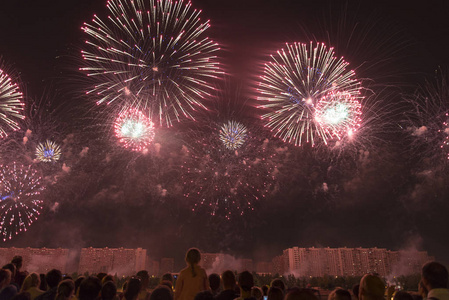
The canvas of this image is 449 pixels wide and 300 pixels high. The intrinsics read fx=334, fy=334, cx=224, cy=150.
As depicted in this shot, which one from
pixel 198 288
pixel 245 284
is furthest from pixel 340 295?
pixel 198 288

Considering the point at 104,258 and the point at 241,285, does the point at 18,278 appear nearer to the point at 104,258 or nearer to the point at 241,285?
the point at 241,285

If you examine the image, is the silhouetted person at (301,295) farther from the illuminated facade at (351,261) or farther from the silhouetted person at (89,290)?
the illuminated facade at (351,261)

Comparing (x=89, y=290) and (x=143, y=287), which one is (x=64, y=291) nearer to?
(x=89, y=290)

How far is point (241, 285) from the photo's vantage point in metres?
6.07

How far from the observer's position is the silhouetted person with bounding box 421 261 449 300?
4336mm

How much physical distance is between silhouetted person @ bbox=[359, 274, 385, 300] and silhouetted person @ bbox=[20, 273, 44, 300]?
18.1 ft

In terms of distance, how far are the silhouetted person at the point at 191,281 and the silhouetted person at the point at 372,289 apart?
287cm

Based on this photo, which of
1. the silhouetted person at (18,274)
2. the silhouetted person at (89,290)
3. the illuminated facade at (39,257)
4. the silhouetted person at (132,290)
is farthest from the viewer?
the illuminated facade at (39,257)

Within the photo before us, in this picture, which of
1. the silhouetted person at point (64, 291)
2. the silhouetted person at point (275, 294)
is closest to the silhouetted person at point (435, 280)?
the silhouetted person at point (275, 294)

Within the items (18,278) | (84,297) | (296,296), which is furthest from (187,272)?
(18,278)

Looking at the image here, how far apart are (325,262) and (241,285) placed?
81.2 meters

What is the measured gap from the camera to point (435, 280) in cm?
444

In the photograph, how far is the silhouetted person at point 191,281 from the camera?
623 centimetres

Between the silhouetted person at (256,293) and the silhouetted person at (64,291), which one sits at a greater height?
the silhouetted person at (64,291)
